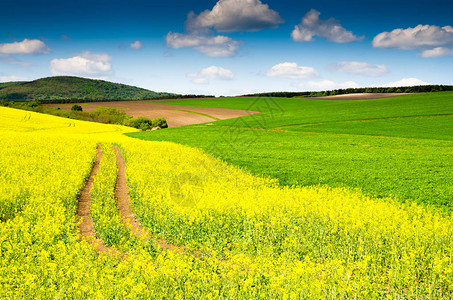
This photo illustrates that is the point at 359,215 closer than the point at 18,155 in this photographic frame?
Yes

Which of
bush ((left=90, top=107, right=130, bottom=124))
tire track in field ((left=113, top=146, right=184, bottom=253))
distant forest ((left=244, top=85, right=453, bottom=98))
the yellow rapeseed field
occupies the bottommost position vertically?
tire track in field ((left=113, top=146, right=184, bottom=253))

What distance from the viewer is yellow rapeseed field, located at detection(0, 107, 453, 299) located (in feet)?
20.3

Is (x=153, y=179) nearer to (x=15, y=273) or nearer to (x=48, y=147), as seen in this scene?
(x=15, y=273)

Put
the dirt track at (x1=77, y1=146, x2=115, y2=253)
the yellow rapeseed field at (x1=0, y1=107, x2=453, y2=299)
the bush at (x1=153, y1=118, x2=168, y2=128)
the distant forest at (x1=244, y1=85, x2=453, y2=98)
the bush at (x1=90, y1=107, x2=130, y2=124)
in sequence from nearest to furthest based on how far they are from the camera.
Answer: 1. the yellow rapeseed field at (x1=0, y1=107, x2=453, y2=299)
2. the dirt track at (x1=77, y1=146, x2=115, y2=253)
3. the bush at (x1=153, y1=118, x2=168, y2=128)
4. the bush at (x1=90, y1=107, x2=130, y2=124)
5. the distant forest at (x1=244, y1=85, x2=453, y2=98)

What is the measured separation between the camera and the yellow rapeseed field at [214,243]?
620 cm

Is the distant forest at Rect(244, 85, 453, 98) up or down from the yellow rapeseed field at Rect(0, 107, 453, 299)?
up

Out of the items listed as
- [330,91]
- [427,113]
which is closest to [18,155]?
[427,113]

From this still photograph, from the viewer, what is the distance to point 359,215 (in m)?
10.4

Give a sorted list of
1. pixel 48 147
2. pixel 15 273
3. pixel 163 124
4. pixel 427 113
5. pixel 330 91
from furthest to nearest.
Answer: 1. pixel 330 91
2. pixel 163 124
3. pixel 427 113
4. pixel 48 147
5. pixel 15 273

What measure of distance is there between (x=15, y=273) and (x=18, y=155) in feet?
55.3

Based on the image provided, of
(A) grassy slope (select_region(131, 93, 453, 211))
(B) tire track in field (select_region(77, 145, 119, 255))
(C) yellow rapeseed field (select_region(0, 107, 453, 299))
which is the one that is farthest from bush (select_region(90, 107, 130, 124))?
(C) yellow rapeseed field (select_region(0, 107, 453, 299))

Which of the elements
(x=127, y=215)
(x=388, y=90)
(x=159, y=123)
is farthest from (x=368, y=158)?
(x=388, y=90)

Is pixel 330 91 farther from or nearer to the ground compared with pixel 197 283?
farther from the ground

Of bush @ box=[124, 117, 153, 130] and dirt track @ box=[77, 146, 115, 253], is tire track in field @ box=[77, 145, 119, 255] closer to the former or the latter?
dirt track @ box=[77, 146, 115, 253]
